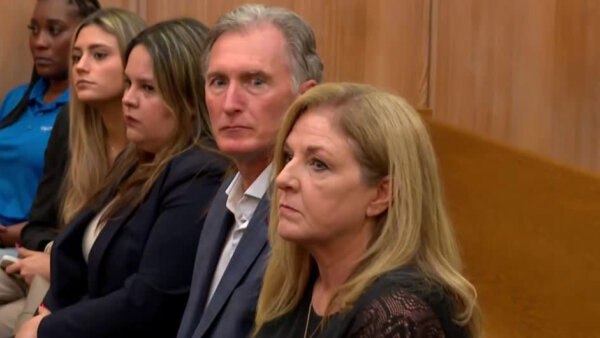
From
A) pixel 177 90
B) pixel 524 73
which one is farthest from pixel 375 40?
pixel 177 90

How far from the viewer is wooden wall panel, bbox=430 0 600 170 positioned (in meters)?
3.23

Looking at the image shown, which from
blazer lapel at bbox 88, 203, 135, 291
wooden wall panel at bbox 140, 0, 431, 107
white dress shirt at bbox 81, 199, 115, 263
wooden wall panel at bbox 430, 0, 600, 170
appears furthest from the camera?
wooden wall panel at bbox 140, 0, 431, 107

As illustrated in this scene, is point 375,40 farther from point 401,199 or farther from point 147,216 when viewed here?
point 401,199

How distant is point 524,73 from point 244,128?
1.40 metres

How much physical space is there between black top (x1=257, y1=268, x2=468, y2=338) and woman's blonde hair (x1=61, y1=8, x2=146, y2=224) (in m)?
1.34

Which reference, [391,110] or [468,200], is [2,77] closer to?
[468,200]

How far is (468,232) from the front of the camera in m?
3.03

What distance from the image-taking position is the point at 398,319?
5.32 ft

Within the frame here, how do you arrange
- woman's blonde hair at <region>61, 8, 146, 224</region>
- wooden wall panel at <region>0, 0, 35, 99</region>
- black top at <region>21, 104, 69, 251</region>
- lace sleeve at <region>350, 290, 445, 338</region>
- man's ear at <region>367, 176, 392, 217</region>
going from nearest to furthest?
lace sleeve at <region>350, 290, 445, 338</region> → man's ear at <region>367, 176, 392, 217</region> → woman's blonde hair at <region>61, 8, 146, 224</region> → black top at <region>21, 104, 69, 251</region> → wooden wall panel at <region>0, 0, 35, 99</region>

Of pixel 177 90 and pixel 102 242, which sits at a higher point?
pixel 177 90

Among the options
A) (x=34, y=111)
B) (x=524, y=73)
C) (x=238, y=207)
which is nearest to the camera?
(x=238, y=207)

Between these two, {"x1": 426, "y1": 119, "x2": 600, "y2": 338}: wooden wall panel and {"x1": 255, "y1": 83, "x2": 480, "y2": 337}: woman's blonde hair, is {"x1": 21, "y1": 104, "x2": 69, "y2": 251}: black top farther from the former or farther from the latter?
{"x1": 255, "y1": 83, "x2": 480, "y2": 337}: woman's blonde hair

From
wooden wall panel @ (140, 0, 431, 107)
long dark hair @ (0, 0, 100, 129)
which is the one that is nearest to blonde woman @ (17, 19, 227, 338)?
wooden wall panel @ (140, 0, 431, 107)

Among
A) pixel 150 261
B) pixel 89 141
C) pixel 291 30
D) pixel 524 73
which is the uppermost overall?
pixel 291 30
